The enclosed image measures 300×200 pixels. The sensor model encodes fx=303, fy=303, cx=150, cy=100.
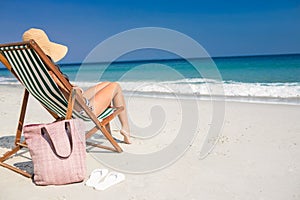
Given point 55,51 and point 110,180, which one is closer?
point 110,180

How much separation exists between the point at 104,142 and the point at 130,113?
1.93 meters

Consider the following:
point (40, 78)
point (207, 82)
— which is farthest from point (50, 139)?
point (207, 82)

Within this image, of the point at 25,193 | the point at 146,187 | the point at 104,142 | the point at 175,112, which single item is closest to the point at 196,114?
the point at 175,112

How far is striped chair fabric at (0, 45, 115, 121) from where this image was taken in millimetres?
2250

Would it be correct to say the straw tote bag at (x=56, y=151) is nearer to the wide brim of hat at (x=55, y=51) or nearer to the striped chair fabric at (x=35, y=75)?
the striped chair fabric at (x=35, y=75)

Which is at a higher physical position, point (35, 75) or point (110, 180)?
point (35, 75)

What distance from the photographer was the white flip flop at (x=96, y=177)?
2372 mm

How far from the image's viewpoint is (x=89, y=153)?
10.4 ft

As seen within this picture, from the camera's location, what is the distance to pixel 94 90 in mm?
3207

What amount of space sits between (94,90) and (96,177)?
105cm

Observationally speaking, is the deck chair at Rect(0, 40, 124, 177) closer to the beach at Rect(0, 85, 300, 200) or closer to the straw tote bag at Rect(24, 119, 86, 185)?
the straw tote bag at Rect(24, 119, 86, 185)

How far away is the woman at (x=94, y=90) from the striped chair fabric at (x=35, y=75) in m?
0.24

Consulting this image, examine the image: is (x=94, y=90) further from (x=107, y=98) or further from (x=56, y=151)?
(x=56, y=151)

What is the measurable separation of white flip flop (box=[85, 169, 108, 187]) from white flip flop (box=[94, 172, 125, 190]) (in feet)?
0.15
